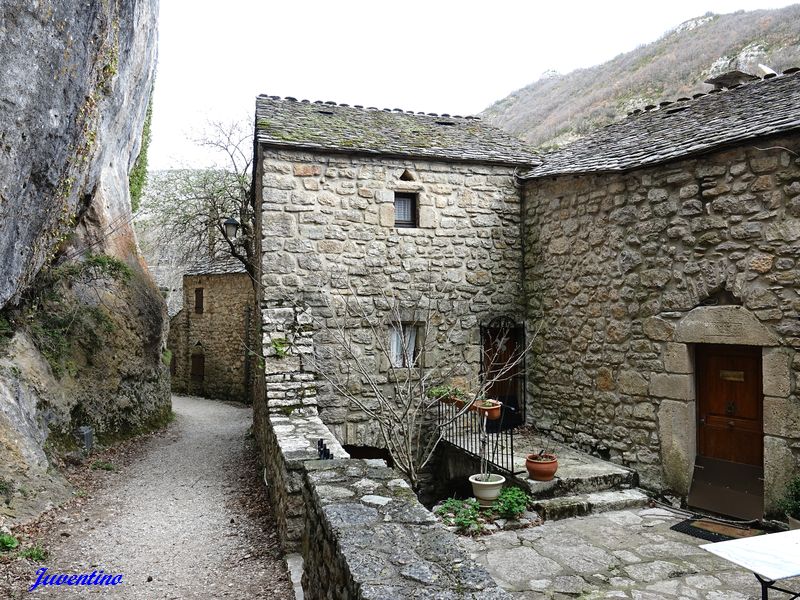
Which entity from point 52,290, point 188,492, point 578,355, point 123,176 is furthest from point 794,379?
point 123,176

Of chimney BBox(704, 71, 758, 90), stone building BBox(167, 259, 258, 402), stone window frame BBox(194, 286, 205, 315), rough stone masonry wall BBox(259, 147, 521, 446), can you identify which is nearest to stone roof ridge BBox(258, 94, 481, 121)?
rough stone masonry wall BBox(259, 147, 521, 446)

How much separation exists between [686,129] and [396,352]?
202 inches

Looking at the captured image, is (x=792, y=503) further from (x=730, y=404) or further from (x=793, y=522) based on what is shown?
(x=730, y=404)

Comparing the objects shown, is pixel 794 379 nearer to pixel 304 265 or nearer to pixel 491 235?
pixel 491 235

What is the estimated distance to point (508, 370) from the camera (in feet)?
28.8

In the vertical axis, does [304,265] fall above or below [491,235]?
below

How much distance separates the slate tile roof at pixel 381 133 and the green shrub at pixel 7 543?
5.47 meters

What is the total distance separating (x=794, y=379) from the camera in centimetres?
541

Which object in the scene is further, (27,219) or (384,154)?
(384,154)

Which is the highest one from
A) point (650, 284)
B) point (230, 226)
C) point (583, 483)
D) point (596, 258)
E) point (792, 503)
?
point (230, 226)

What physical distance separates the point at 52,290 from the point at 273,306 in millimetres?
3646

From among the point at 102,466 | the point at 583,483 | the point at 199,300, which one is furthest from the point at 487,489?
the point at 199,300

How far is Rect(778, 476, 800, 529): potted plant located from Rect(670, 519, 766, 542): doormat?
40 centimetres

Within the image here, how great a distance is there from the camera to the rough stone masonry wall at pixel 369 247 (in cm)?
788
